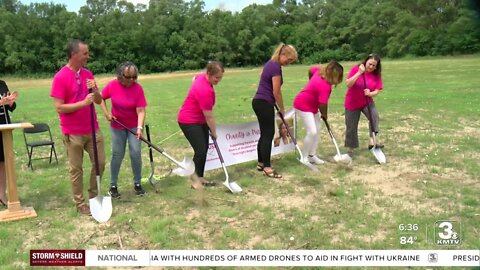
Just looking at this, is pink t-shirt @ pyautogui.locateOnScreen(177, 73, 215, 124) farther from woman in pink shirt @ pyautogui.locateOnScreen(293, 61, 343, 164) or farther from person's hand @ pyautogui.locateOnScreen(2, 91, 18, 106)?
person's hand @ pyautogui.locateOnScreen(2, 91, 18, 106)

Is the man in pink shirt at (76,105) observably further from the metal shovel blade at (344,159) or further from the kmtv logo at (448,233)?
the kmtv logo at (448,233)

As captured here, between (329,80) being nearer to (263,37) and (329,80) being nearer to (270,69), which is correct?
(270,69)

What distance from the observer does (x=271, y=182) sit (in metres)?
6.50

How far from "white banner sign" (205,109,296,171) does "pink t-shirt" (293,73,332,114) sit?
1.94 ft

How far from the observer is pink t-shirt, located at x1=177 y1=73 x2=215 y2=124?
230 inches

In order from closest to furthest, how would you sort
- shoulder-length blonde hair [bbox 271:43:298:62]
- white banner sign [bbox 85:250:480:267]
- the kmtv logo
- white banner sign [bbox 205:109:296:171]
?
white banner sign [bbox 85:250:480:267] < the kmtv logo < shoulder-length blonde hair [bbox 271:43:298:62] < white banner sign [bbox 205:109:296:171]

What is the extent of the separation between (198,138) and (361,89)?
313 centimetres

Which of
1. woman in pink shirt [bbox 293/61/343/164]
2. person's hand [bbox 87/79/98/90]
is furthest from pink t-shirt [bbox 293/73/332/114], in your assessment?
person's hand [bbox 87/79/98/90]

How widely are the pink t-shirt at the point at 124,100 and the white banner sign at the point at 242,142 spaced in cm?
154

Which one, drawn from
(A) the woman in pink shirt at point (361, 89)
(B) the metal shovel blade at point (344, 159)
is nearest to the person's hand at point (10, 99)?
(B) the metal shovel blade at point (344, 159)

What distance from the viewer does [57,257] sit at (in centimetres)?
423

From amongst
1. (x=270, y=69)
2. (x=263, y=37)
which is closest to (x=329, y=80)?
(x=270, y=69)

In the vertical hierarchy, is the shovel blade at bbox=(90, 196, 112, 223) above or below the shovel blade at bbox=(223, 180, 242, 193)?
above

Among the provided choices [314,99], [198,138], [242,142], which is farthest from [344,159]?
[198,138]
